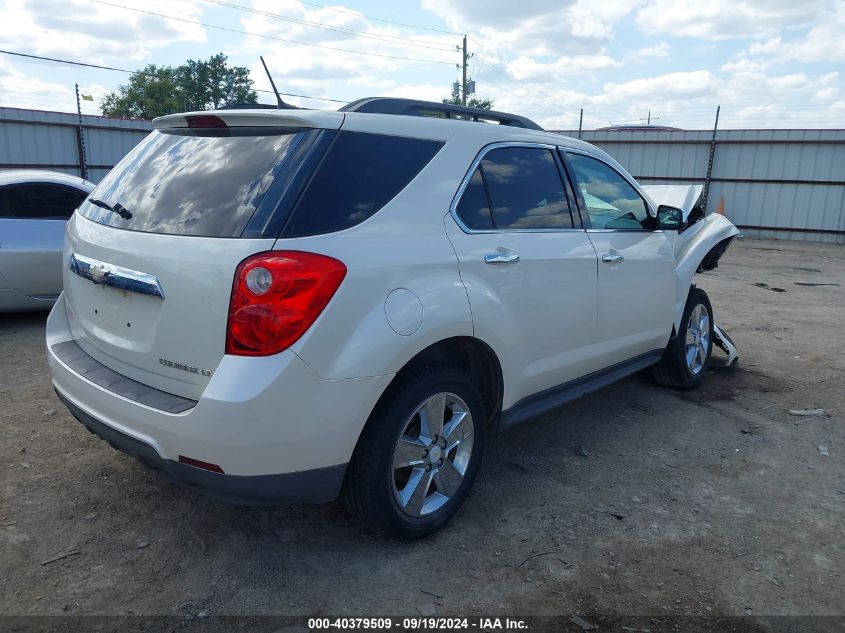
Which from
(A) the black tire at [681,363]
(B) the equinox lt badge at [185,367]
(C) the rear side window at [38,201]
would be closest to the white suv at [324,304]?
(B) the equinox lt badge at [185,367]

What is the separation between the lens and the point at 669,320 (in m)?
4.61

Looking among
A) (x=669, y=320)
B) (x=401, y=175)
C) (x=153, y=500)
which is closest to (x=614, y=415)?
(x=669, y=320)

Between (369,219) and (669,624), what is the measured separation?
187 centimetres

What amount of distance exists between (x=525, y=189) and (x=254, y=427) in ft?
6.18

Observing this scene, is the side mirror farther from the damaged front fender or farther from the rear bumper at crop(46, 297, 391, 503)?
the rear bumper at crop(46, 297, 391, 503)

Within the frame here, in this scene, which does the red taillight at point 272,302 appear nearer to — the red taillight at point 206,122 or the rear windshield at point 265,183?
the rear windshield at point 265,183

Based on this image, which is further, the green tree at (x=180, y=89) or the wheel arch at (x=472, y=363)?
the green tree at (x=180, y=89)

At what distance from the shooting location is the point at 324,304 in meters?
2.37

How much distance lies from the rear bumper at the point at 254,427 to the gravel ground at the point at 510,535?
1.49 ft

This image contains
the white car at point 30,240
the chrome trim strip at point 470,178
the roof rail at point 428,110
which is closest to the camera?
the chrome trim strip at point 470,178

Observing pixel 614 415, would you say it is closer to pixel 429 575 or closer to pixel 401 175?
pixel 429 575

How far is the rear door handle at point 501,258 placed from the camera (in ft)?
9.99

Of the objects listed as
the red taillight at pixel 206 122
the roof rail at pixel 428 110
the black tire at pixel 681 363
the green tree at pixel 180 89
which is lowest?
the black tire at pixel 681 363

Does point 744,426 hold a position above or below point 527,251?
below
